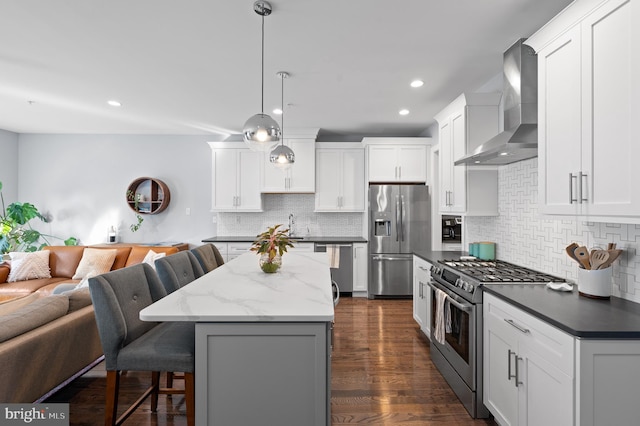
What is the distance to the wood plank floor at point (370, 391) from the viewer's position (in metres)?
2.20

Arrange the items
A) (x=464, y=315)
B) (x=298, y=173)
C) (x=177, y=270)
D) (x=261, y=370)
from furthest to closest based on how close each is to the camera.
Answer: (x=298, y=173) → (x=177, y=270) → (x=464, y=315) → (x=261, y=370)

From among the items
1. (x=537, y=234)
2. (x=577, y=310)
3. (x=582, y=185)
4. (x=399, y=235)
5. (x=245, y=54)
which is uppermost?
(x=245, y=54)

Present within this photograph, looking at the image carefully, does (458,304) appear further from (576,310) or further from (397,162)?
(397,162)

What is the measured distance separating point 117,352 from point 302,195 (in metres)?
4.23

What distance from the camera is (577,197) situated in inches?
69.3

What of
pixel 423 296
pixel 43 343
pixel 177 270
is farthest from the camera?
pixel 423 296

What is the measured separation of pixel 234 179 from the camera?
5430 millimetres

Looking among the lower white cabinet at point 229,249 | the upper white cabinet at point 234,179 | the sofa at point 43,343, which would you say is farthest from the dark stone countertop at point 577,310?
the upper white cabinet at point 234,179

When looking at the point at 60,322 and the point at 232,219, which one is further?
the point at 232,219

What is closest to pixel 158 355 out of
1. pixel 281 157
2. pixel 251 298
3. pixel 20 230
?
pixel 251 298

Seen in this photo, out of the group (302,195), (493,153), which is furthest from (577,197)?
(302,195)

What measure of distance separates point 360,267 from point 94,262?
3879 mm

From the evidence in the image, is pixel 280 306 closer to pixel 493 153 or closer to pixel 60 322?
pixel 60 322

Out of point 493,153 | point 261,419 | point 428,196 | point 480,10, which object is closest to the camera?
point 261,419
